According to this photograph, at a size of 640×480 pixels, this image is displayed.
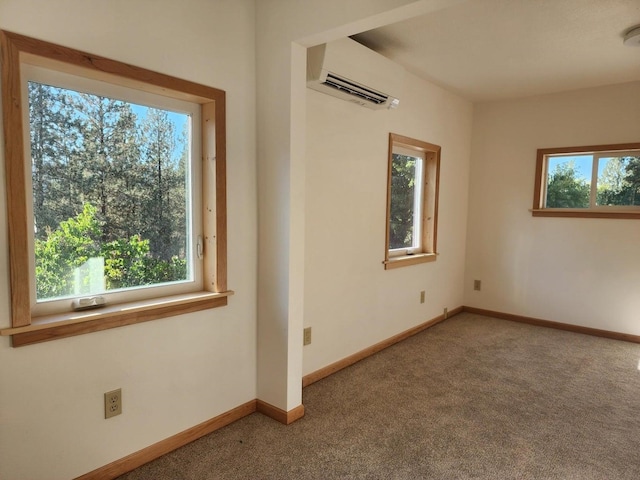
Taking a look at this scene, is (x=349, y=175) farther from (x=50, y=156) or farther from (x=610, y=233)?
(x=610, y=233)

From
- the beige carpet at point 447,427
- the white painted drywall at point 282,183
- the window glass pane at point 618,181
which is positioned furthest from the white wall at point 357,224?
the window glass pane at point 618,181

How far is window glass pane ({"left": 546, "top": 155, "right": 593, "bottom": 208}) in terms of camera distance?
4.11 meters

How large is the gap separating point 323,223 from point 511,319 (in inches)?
116

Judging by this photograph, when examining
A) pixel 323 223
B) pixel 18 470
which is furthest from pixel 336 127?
pixel 18 470

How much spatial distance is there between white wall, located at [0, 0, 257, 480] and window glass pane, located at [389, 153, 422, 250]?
1790 mm

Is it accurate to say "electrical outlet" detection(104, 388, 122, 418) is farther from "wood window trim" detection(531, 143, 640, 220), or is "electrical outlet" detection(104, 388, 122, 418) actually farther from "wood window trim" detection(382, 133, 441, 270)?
"wood window trim" detection(531, 143, 640, 220)

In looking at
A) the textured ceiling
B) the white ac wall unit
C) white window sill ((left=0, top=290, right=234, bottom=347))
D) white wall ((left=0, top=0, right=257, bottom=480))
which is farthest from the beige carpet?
the textured ceiling

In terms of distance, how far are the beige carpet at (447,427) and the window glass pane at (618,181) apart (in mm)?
1530

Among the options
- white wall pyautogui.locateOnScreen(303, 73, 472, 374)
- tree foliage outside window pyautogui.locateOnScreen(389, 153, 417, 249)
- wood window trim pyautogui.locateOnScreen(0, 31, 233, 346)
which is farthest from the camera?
tree foliage outside window pyautogui.locateOnScreen(389, 153, 417, 249)

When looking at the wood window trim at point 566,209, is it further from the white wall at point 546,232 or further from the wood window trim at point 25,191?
the wood window trim at point 25,191

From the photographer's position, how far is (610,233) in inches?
155

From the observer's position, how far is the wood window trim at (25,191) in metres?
1.46

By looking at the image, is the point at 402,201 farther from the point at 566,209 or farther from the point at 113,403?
the point at 113,403

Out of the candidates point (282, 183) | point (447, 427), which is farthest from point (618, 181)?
point (282, 183)
